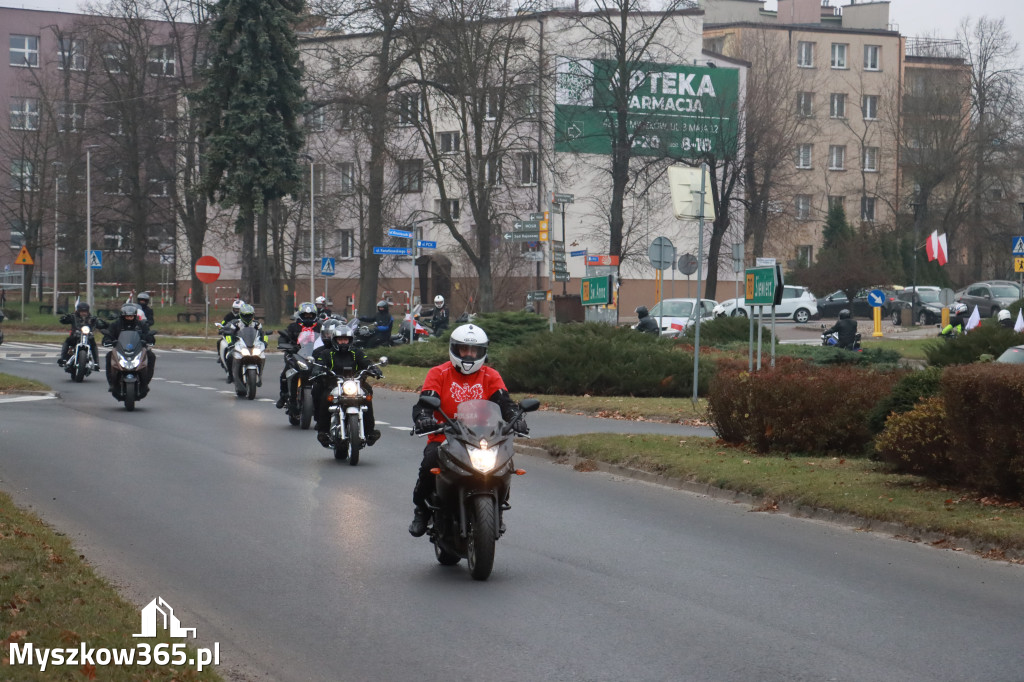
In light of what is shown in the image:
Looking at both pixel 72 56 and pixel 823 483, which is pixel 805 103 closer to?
pixel 72 56

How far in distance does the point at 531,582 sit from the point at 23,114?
70246 millimetres

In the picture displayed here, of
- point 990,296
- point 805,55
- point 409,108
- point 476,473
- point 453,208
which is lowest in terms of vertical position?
point 476,473

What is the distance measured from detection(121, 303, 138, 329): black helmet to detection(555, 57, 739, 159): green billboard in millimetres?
30381

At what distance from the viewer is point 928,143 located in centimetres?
7719

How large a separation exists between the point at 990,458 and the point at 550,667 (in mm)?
5980

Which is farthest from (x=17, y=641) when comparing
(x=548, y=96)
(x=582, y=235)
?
(x=582, y=235)

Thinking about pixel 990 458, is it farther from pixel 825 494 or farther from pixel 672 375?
pixel 672 375

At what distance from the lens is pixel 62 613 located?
23.3 feet

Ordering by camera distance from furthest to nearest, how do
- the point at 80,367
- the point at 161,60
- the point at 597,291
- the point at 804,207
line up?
the point at 804,207 → the point at 161,60 → the point at 80,367 → the point at 597,291

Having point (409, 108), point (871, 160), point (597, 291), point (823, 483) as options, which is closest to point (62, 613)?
point (823, 483)

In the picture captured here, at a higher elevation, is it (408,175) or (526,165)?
(526,165)

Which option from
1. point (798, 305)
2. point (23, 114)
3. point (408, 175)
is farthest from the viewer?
point (23, 114)

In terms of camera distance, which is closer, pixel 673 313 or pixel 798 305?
pixel 673 313

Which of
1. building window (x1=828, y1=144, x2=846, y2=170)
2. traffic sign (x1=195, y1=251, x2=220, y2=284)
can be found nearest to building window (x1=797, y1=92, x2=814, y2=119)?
building window (x1=828, y1=144, x2=846, y2=170)
